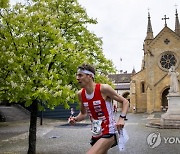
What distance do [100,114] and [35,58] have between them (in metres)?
4.97

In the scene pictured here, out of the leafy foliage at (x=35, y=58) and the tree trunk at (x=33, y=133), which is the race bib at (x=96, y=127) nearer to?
the leafy foliage at (x=35, y=58)

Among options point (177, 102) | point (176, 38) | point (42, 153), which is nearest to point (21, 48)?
point (42, 153)

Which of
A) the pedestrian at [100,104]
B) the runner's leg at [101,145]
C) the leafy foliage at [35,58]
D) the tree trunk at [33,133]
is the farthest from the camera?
the tree trunk at [33,133]

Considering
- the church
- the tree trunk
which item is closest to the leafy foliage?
the tree trunk

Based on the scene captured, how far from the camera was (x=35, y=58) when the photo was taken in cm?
868

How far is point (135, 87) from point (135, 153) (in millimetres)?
46071

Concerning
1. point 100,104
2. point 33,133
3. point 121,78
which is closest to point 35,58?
point 33,133

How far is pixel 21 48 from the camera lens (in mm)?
8758

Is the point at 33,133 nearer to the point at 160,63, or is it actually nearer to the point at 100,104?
the point at 100,104

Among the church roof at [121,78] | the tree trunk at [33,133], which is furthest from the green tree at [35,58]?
the church roof at [121,78]

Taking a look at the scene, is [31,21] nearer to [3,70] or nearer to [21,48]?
[21,48]

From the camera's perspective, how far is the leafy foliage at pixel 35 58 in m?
8.21

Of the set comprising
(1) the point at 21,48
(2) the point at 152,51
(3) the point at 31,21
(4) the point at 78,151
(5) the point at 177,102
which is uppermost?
(2) the point at 152,51

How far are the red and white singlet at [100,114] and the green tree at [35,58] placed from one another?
374 cm
